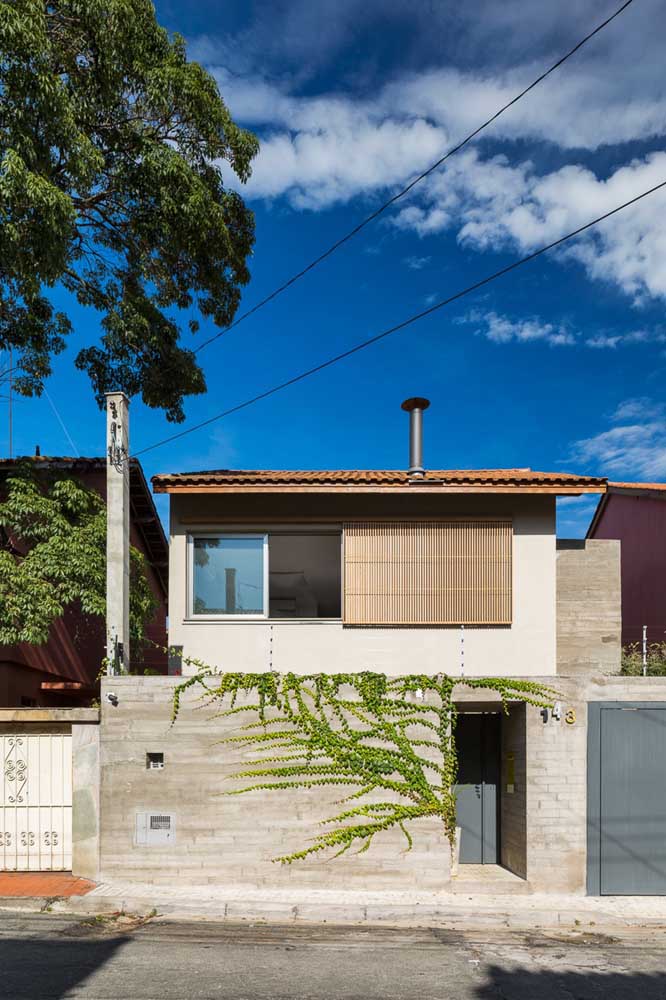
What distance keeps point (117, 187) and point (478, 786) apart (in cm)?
1143

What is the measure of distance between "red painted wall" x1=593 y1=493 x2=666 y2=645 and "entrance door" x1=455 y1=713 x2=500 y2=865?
4846mm

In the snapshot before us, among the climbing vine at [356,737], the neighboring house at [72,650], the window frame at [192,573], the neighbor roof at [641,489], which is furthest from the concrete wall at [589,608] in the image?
the neighboring house at [72,650]

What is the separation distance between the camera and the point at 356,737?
10266 millimetres

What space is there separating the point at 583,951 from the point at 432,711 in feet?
10.7

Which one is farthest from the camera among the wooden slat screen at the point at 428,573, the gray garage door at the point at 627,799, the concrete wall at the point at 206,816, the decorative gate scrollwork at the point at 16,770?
the wooden slat screen at the point at 428,573

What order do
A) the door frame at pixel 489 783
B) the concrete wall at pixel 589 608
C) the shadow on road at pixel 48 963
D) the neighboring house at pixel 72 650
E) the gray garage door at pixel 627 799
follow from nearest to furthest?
1. the shadow on road at pixel 48 963
2. the gray garage door at pixel 627 799
3. the door frame at pixel 489 783
4. the concrete wall at pixel 589 608
5. the neighboring house at pixel 72 650

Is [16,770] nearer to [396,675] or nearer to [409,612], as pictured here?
[396,675]

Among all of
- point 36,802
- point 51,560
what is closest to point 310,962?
point 36,802

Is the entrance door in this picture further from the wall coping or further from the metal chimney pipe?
the wall coping

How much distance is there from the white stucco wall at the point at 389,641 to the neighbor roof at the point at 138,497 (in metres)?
3.10

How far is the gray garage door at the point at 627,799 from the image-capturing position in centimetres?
1010

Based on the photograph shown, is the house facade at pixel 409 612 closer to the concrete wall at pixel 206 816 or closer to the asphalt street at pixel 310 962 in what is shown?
the concrete wall at pixel 206 816

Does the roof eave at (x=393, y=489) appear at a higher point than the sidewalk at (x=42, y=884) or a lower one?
higher

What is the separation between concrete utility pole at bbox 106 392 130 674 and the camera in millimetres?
10828
